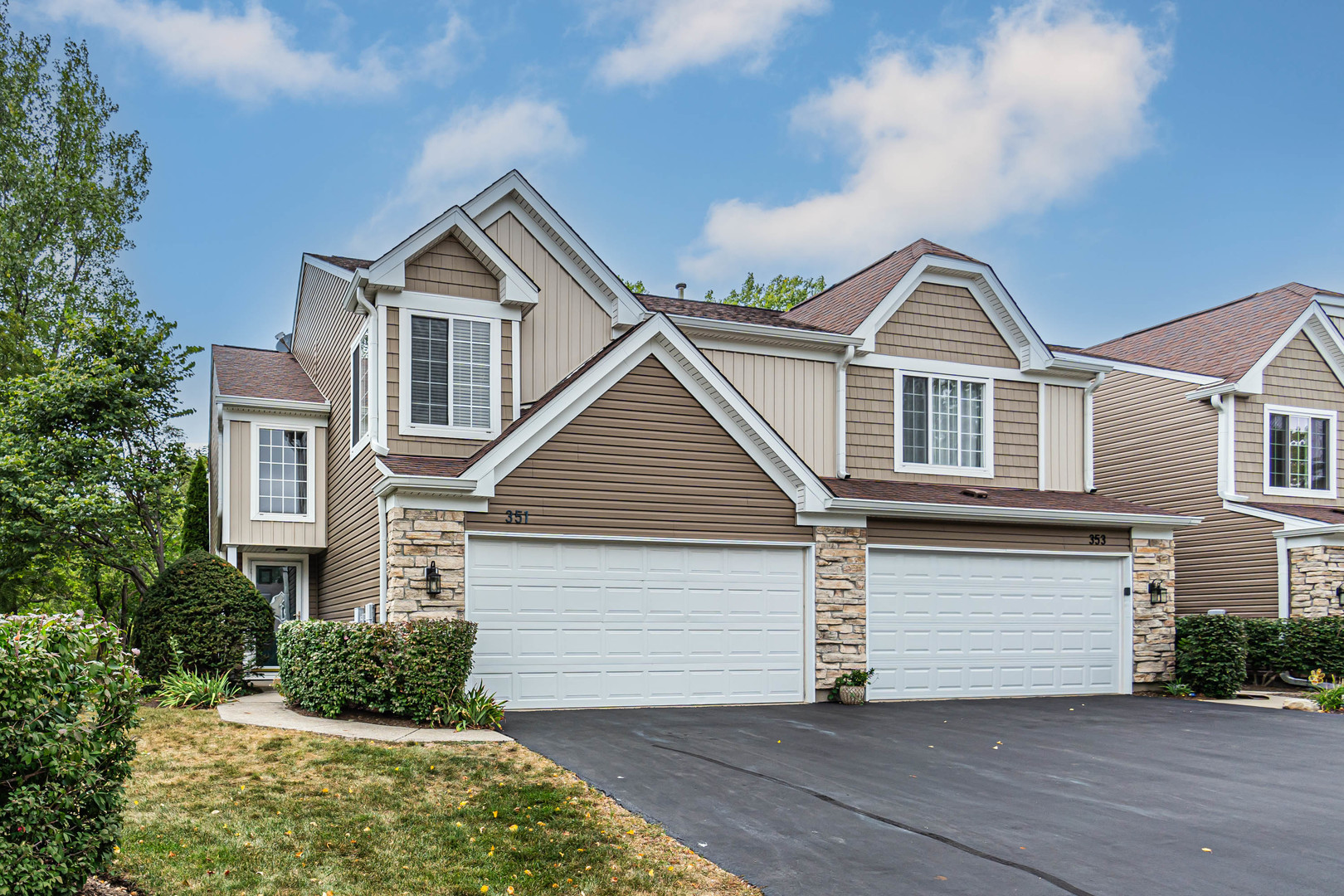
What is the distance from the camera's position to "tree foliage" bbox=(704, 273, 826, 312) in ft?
121

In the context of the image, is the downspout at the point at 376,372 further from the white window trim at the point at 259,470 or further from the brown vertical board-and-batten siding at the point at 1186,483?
the brown vertical board-and-batten siding at the point at 1186,483

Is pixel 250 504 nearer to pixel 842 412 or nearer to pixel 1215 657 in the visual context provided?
pixel 842 412

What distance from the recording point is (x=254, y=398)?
16.7 m

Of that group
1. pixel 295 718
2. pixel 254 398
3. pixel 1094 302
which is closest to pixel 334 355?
pixel 254 398

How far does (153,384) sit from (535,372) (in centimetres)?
759

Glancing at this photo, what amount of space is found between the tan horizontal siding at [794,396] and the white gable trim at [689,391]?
2208 mm

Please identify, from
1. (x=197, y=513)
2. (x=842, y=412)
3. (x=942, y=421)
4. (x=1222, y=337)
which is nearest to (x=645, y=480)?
(x=842, y=412)

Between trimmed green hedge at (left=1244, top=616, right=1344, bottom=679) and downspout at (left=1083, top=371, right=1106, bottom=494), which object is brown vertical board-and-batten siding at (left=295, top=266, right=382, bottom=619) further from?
trimmed green hedge at (left=1244, top=616, right=1344, bottom=679)

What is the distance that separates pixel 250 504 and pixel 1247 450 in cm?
1836

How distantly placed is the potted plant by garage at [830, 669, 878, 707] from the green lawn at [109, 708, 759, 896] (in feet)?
19.8

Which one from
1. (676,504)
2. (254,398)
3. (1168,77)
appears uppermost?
(1168,77)

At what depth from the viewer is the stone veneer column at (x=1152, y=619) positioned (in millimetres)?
16719

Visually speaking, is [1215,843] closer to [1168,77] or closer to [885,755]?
[885,755]

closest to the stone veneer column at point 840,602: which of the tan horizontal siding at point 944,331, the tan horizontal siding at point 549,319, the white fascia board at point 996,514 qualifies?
the white fascia board at point 996,514
